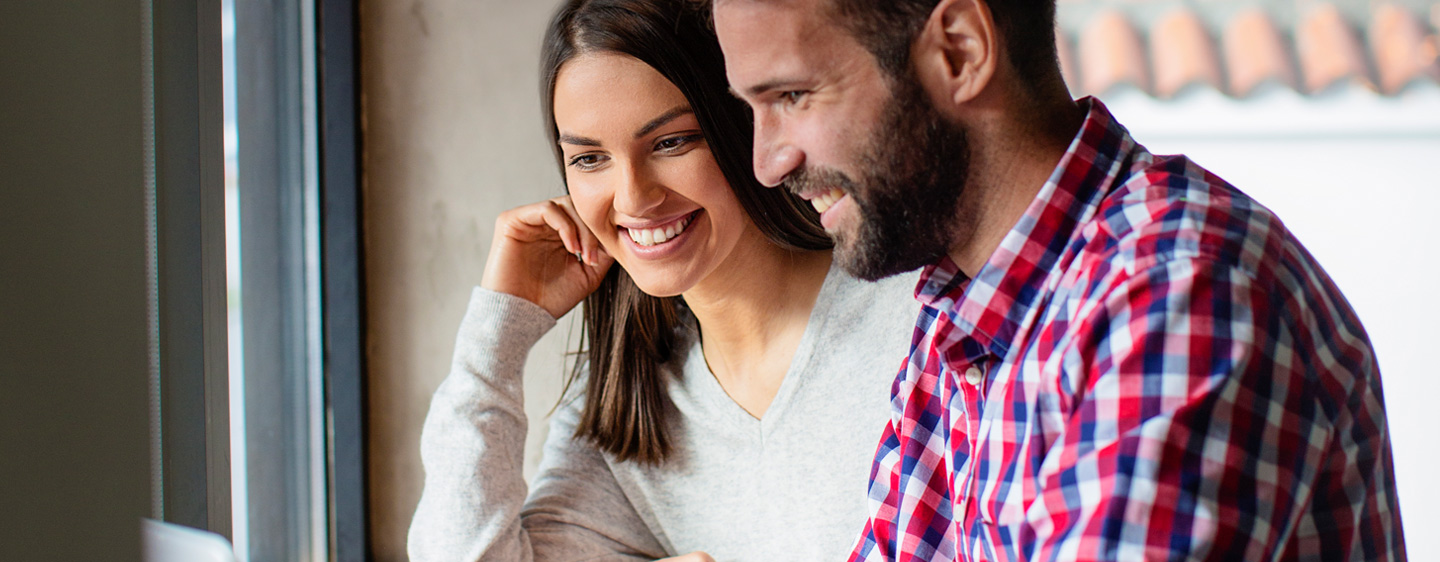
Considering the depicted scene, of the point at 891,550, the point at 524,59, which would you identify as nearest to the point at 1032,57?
the point at 891,550

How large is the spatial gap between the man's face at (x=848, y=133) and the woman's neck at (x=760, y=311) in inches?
17.7

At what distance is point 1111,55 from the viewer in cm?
221

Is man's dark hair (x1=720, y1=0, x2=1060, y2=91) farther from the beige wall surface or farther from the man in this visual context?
the beige wall surface

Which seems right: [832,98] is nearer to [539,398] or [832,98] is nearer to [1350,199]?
[539,398]

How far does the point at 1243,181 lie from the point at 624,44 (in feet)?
4.82

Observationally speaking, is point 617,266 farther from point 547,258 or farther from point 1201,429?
point 1201,429

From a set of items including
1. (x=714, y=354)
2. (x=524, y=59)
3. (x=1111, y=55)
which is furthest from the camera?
(x=1111, y=55)

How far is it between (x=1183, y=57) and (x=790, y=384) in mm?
1553

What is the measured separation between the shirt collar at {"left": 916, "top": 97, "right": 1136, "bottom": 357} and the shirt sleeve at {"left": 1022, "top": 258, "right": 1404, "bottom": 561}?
104mm

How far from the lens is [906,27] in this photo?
29.6 inches

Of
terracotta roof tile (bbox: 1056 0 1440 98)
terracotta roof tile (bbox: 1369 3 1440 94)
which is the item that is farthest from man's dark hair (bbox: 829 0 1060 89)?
terracotta roof tile (bbox: 1369 3 1440 94)

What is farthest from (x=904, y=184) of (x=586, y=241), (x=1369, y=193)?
(x=1369, y=193)

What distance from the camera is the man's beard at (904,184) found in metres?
0.76

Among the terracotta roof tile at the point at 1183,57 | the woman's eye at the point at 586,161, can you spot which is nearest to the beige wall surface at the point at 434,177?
the woman's eye at the point at 586,161
